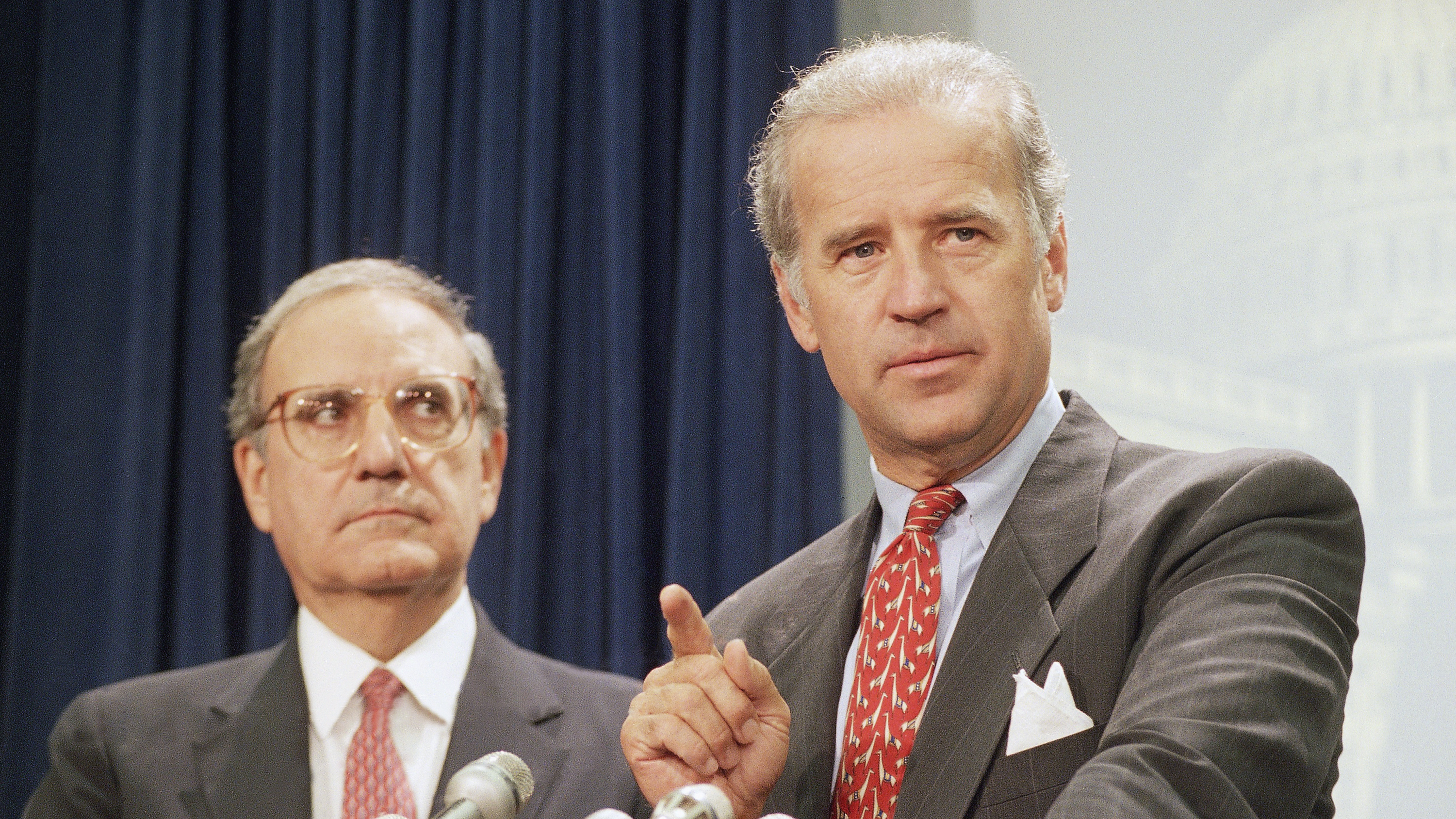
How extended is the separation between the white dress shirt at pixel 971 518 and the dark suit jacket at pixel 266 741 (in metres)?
0.61

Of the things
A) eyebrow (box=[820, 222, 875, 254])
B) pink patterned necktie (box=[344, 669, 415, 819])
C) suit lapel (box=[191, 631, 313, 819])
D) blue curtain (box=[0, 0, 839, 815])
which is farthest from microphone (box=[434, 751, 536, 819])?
blue curtain (box=[0, 0, 839, 815])

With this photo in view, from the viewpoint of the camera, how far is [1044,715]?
141cm

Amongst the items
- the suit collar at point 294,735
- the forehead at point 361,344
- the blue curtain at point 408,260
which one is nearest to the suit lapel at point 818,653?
the suit collar at point 294,735

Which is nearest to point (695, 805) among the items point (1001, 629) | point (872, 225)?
point (1001, 629)

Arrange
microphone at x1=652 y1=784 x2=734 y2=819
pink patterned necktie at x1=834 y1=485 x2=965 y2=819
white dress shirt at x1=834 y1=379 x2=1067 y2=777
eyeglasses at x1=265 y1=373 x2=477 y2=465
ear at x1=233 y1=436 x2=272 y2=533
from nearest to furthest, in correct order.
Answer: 1. microphone at x1=652 y1=784 x2=734 y2=819
2. pink patterned necktie at x1=834 y1=485 x2=965 y2=819
3. white dress shirt at x1=834 y1=379 x2=1067 y2=777
4. eyeglasses at x1=265 y1=373 x2=477 y2=465
5. ear at x1=233 y1=436 x2=272 y2=533

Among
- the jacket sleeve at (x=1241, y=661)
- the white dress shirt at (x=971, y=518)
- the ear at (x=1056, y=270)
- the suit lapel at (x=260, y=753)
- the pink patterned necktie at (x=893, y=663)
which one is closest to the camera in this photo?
the jacket sleeve at (x=1241, y=661)

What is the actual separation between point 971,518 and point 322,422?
4.21 ft

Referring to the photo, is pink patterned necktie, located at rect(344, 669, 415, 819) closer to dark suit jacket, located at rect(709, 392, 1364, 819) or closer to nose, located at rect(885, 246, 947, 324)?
dark suit jacket, located at rect(709, 392, 1364, 819)

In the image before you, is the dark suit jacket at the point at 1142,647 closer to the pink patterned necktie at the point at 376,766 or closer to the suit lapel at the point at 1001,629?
the suit lapel at the point at 1001,629

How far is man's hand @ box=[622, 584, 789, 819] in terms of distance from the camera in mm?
1477

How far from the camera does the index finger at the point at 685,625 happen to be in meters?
1.44

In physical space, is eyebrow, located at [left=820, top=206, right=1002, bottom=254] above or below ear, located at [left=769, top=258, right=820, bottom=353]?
above

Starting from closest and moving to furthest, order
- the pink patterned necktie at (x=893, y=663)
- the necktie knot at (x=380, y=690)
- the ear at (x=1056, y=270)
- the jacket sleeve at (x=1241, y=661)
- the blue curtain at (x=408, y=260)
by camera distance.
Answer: the jacket sleeve at (x=1241, y=661)
the pink patterned necktie at (x=893, y=663)
the ear at (x=1056, y=270)
the necktie knot at (x=380, y=690)
the blue curtain at (x=408, y=260)

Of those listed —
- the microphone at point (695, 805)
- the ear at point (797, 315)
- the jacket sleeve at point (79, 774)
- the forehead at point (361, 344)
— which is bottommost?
the jacket sleeve at point (79, 774)
